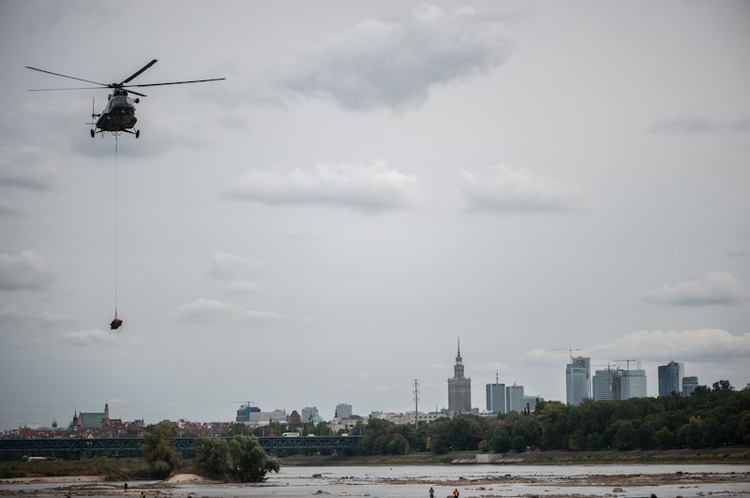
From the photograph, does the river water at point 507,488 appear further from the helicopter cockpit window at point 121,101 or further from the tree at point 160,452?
the helicopter cockpit window at point 121,101

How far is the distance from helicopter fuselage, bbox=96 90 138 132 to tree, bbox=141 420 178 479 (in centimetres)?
9117

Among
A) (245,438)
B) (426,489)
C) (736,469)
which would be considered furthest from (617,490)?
(245,438)

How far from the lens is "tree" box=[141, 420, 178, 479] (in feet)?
528

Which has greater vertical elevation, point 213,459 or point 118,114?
point 118,114

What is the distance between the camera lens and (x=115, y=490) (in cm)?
13875

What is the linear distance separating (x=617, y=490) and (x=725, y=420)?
3352 inches

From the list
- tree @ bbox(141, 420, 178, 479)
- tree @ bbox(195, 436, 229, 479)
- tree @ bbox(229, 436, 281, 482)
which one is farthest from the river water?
tree @ bbox(141, 420, 178, 479)

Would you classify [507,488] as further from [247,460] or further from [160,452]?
[160,452]

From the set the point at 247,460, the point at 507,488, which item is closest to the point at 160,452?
the point at 247,460

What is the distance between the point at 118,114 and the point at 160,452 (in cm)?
10039

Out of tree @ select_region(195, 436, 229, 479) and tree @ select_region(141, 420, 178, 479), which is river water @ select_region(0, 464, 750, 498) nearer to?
tree @ select_region(195, 436, 229, 479)

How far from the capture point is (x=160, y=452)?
164 metres

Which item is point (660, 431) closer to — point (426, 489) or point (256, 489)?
point (426, 489)

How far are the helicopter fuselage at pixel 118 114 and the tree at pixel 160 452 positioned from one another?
9117cm
